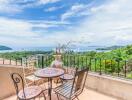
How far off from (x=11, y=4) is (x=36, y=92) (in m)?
5.83

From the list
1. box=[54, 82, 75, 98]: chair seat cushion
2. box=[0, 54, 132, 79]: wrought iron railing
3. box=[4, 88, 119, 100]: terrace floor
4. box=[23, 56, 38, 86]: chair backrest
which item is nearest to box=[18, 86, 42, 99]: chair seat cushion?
box=[54, 82, 75, 98]: chair seat cushion

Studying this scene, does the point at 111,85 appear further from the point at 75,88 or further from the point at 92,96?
the point at 75,88

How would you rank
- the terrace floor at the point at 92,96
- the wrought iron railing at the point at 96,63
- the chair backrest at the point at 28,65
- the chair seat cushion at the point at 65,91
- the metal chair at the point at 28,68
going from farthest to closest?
the chair backrest at the point at 28,65
the metal chair at the point at 28,68
the wrought iron railing at the point at 96,63
the terrace floor at the point at 92,96
the chair seat cushion at the point at 65,91

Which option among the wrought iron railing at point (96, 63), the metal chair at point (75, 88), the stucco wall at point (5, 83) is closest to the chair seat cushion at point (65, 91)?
the metal chair at point (75, 88)

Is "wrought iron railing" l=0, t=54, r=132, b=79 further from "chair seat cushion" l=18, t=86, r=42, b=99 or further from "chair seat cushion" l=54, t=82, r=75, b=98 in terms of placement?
"chair seat cushion" l=18, t=86, r=42, b=99

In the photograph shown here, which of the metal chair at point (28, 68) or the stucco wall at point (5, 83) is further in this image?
the metal chair at point (28, 68)

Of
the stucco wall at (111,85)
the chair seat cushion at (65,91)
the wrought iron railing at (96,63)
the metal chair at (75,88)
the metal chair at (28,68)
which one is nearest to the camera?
the metal chair at (75,88)

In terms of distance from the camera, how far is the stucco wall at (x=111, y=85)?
12.8 feet

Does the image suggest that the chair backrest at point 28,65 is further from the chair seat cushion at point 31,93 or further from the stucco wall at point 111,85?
the stucco wall at point 111,85

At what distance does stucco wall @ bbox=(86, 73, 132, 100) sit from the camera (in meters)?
3.92

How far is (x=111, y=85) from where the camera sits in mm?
4223

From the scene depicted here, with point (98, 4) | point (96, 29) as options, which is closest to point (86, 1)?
point (98, 4)

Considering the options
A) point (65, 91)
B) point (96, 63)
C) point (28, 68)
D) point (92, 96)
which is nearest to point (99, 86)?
point (92, 96)

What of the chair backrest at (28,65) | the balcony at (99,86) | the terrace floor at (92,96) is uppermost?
the chair backrest at (28,65)
